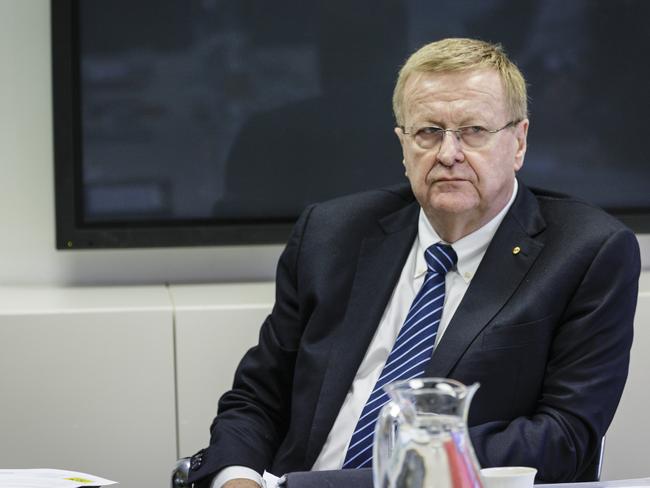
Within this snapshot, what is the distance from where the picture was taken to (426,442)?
1.15 metres

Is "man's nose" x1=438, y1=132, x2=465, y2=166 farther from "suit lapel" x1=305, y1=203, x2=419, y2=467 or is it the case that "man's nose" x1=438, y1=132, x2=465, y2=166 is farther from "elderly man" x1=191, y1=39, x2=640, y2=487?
"suit lapel" x1=305, y1=203, x2=419, y2=467

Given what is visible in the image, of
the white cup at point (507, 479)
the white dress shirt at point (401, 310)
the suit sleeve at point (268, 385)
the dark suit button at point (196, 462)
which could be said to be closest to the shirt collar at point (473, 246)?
the white dress shirt at point (401, 310)

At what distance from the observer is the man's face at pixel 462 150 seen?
2.21 meters

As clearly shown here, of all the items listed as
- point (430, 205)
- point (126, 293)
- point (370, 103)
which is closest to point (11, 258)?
point (126, 293)

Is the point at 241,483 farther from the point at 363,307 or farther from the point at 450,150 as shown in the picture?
the point at 450,150

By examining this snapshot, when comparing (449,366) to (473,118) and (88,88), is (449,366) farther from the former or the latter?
(88,88)

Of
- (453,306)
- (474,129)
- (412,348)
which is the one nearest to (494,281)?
(453,306)

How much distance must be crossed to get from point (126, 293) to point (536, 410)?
1541mm

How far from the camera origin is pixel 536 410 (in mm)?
2082

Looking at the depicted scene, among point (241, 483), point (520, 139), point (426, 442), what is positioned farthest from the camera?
point (520, 139)

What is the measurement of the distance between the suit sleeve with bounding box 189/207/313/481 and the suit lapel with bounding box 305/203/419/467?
0.12 metres

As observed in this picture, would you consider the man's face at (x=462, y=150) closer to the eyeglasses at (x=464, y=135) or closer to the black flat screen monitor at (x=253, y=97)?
the eyeglasses at (x=464, y=135)

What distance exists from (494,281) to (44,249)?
1711mm

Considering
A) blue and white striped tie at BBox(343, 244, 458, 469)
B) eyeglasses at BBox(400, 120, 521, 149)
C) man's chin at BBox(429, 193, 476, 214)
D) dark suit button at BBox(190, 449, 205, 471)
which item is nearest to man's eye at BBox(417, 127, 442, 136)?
eyeglasses at BBox(400, 120, 521, 149)
